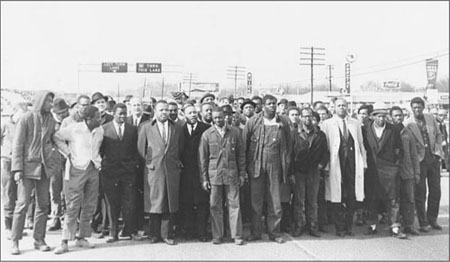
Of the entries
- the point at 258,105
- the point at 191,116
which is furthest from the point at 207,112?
the point at 258,105

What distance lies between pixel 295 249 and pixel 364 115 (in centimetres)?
270

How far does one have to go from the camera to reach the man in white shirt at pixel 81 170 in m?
5.42

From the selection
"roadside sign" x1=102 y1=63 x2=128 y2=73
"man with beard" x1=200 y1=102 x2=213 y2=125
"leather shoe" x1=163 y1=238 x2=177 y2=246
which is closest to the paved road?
"leather shoe" x1=163 y1=238 x2=177 y2=246

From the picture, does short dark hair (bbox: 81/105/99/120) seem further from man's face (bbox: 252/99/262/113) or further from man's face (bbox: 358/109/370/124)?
man's face (bbox: 358/109/370/124)

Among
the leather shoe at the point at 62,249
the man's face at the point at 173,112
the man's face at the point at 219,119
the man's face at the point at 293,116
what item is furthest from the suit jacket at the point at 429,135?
the leather shoe at the point at 62,249

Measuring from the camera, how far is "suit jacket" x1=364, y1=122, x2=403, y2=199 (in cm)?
625

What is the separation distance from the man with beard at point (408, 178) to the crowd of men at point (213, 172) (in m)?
0.02

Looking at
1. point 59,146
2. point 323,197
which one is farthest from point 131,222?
point 323,197

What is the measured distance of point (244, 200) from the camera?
21.5ft

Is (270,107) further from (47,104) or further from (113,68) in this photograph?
(113,68)

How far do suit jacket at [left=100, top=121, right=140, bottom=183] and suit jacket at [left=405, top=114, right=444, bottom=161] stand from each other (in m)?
4.01

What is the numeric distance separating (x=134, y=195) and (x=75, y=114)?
1.38 meters

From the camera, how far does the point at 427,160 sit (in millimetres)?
6566

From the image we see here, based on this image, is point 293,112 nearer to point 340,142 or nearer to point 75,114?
point 340,142
